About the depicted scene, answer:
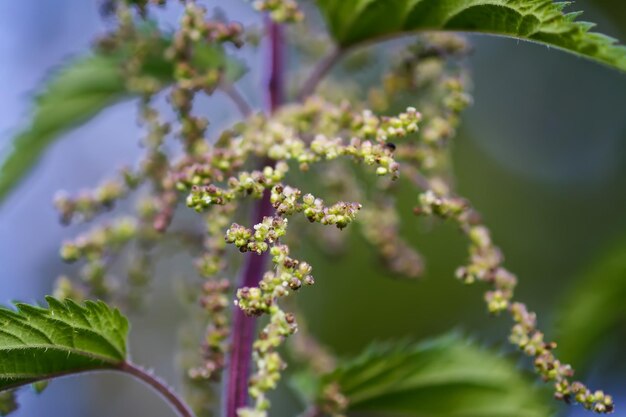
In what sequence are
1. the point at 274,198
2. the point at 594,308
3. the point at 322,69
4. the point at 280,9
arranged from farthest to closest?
1. the point at 594,308
2. the point at 322,69
3. the point at 280,9
4. the point at 274,198

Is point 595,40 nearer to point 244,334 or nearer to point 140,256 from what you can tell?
point 244,334

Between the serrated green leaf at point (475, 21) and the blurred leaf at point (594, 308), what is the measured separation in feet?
3.73

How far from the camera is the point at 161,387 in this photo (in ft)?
6.59

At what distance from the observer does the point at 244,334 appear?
208 centimetres

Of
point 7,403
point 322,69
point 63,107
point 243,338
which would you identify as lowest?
point 7,403

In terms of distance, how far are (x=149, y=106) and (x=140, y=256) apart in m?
0.56

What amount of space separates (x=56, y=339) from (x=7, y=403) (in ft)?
0.88

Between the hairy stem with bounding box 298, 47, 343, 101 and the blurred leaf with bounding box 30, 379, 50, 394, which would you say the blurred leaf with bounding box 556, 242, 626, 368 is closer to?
the hairy stem with bounding box 298, 47, 343, 101

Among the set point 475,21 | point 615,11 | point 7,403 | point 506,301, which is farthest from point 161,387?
point 615,11

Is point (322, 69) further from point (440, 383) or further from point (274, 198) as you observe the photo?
point (440, 383)

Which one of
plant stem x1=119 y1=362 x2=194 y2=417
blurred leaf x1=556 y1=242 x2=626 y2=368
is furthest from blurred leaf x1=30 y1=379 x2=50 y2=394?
blurred leaf x1=556 y1=242 x2=626 y2=368

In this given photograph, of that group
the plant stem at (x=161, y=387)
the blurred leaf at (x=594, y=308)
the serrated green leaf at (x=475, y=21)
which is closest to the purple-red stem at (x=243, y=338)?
the plant stem at (x=161, y=387)

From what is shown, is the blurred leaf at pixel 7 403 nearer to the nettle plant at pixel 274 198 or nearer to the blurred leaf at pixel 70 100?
the nettle plant at pixel 274 198

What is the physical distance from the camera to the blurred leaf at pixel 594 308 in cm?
281
